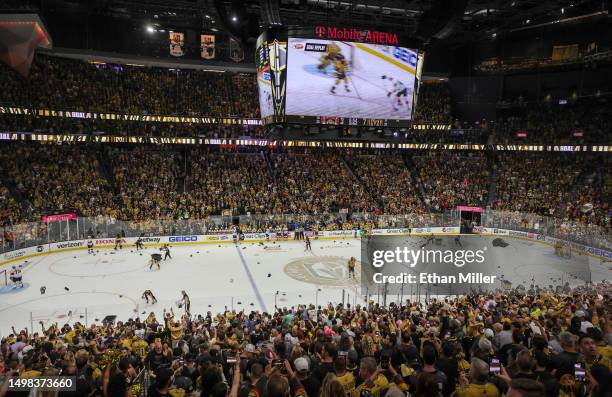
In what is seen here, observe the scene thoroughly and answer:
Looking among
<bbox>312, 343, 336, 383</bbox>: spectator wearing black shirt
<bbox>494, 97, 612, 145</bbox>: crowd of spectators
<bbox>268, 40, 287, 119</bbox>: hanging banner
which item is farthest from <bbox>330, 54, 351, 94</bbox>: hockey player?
<bbox>494, 97, 612, 145</bbox>: crowd of spectators

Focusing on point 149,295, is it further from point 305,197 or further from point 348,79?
point 305,197

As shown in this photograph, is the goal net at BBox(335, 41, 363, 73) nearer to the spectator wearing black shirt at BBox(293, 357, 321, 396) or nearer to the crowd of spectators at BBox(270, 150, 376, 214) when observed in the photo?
the spectator wearing black shirt at BBox(293, 357, 321, 396)

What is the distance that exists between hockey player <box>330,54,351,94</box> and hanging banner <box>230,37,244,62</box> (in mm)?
25057

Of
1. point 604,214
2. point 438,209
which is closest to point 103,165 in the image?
point 438,209

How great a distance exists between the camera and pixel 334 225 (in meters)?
33.2

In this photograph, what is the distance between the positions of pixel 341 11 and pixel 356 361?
98.9ft

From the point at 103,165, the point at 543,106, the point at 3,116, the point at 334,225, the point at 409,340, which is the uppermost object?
the point at 543,106

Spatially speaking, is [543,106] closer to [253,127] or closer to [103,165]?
[253,127]

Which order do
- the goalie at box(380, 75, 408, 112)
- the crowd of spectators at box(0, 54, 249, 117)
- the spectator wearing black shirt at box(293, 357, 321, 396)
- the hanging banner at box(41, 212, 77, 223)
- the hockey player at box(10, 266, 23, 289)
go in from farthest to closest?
the crowd of spectators at box(0, 54, 249, 117)
the hanging banner at box(41, 212, 77, 223)
the goalie at box(380, 75, 408, 112)
the hockey player at box(10, 266, 23, 289)
the spectator wearing black shirt at box(293, 357, 321, 396)

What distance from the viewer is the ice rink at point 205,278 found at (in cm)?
1623

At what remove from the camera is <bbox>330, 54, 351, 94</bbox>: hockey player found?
18203mm

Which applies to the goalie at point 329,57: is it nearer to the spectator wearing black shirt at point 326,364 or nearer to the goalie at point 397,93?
the goalie at point 397,93

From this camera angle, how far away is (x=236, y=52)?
4059 centimetres

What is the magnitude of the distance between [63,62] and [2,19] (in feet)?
47.3
